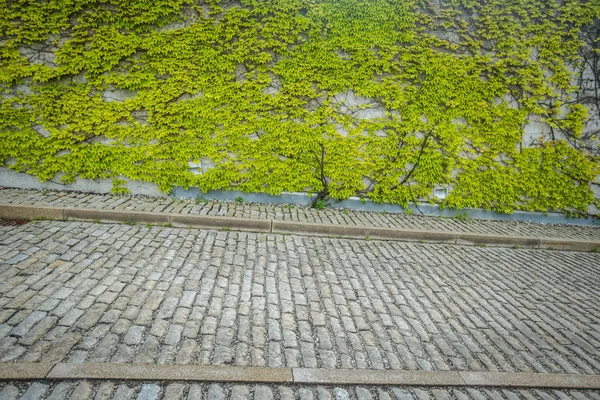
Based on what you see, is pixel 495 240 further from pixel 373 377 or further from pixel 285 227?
pixel 373 377

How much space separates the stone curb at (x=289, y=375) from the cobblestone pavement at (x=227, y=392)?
46mm

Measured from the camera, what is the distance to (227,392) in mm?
2477

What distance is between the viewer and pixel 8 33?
600 cm

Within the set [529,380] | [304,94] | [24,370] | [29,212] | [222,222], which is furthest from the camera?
[304,94]

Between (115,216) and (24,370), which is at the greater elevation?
(115,216)

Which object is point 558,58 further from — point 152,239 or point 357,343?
point 152,239

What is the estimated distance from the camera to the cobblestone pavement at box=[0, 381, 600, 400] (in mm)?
2330

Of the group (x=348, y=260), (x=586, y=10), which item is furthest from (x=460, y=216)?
(x=586, y=10)

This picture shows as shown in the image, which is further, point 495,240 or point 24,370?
point 495,240

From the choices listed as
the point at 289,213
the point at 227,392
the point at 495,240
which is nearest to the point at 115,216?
the point at 289,213

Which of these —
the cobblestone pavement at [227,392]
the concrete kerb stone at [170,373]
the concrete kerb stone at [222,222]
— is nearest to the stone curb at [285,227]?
the concrete kerb stone at [222,222]

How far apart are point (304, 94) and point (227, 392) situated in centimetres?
589

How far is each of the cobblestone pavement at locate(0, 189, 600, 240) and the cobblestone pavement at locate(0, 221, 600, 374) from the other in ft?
2.31

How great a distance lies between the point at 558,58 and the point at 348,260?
7.17 m
